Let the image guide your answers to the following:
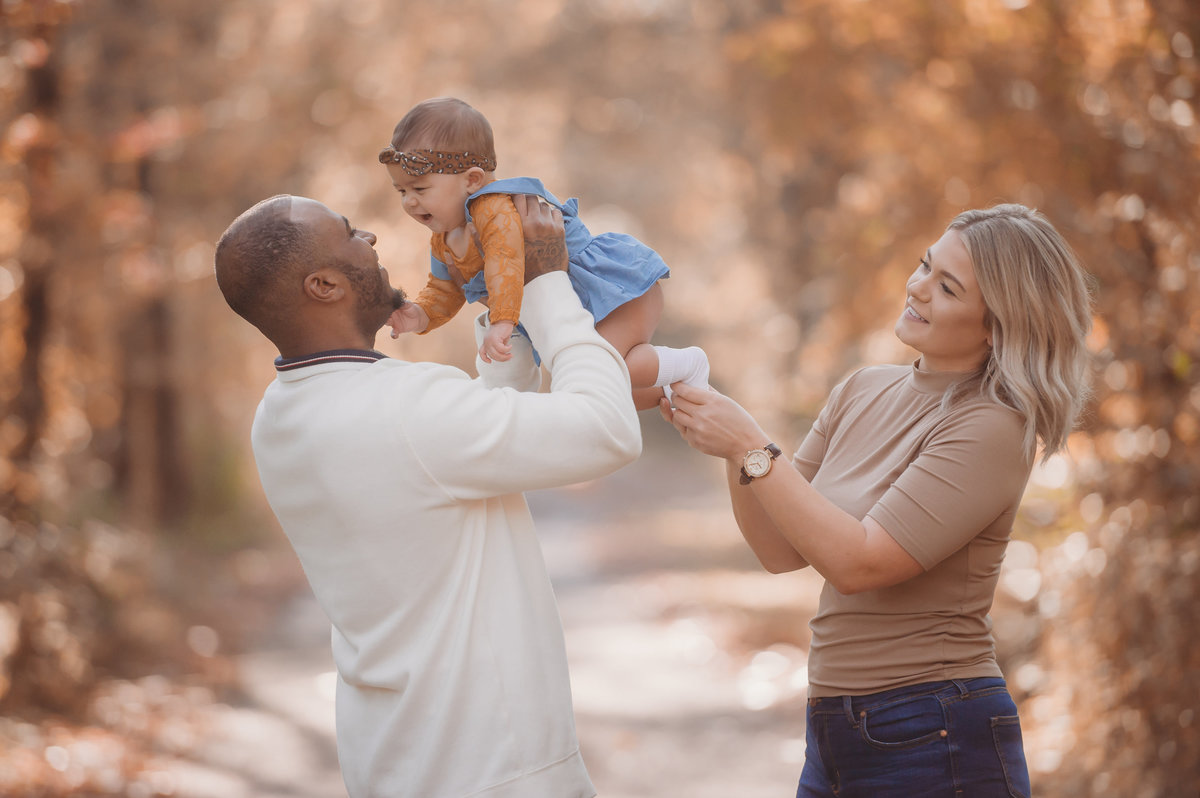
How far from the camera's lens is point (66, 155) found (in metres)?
7.84

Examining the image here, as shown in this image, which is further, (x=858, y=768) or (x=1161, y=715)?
(x=1161, y=715)

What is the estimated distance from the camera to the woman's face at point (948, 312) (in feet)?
8.30

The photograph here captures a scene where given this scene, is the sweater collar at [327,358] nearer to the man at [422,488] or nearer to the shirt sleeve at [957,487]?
the man at [422,488]

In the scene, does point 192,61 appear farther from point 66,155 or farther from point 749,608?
point 749,608

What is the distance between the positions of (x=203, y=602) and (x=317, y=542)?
1064 cm

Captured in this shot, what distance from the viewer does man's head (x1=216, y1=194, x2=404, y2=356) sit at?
216cm

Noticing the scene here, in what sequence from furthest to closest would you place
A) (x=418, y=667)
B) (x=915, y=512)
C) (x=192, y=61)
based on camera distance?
(x=192, y=61) → (x=915, y=512) → (x=418, y=667)

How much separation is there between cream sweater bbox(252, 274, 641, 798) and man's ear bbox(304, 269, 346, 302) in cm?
11

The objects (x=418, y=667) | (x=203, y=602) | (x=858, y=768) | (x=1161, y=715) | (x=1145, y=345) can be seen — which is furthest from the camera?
(x=203, y=602)

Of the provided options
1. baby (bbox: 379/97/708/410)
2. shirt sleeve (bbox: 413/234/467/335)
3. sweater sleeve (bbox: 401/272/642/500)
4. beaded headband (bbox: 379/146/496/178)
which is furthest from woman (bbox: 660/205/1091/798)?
beaded headband (bbox: 379/146/496/178)

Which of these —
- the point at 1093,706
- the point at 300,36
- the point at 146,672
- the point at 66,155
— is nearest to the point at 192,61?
the point at 300,36

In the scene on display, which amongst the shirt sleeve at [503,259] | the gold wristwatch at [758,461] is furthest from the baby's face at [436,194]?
the gold wristwatch at [758,461]

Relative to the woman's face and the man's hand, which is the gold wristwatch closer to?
the woman's face

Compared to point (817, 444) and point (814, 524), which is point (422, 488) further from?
point (817, 444)
